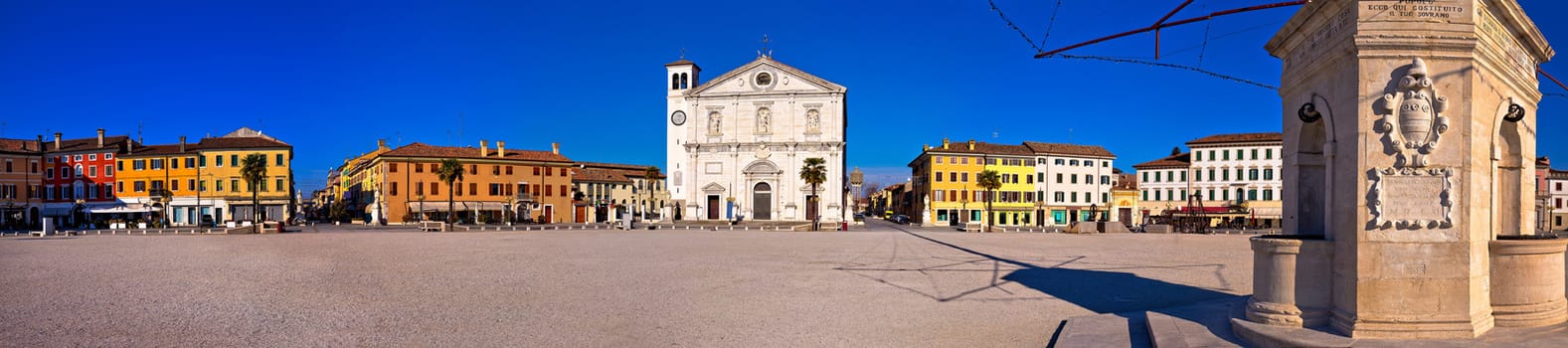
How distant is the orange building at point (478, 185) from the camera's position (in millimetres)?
65438

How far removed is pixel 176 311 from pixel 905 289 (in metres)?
10.1

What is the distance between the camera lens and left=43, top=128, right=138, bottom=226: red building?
62062 millimetres

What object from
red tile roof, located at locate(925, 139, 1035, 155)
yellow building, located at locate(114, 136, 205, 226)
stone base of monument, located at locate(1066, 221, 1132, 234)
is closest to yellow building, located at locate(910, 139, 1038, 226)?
red tile roof, located at locate(925, 139, 1035, 155)

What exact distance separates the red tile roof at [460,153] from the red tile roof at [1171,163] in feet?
165

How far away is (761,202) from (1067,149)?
27950mm

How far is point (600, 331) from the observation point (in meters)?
9.27

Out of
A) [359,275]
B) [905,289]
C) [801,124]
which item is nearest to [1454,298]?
[905,289]

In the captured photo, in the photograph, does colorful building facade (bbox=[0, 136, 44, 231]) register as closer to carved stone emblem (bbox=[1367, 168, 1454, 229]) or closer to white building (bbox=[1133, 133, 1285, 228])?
carved stone emblem (bbox=[1367, 168, 1454, 229])

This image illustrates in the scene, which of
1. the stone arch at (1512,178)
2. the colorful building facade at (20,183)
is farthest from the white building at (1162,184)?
the colorful building facade at (20,183)

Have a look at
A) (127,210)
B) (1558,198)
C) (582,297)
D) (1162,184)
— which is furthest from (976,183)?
(127,210)

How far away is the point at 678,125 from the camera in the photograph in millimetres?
71125

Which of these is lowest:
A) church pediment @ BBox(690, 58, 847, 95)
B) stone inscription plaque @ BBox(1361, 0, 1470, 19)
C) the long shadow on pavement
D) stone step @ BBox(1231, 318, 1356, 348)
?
the long shadow on pavement

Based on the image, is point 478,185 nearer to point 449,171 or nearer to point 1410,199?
point 449,171

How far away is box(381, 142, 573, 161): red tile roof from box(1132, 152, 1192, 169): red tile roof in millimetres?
50160
